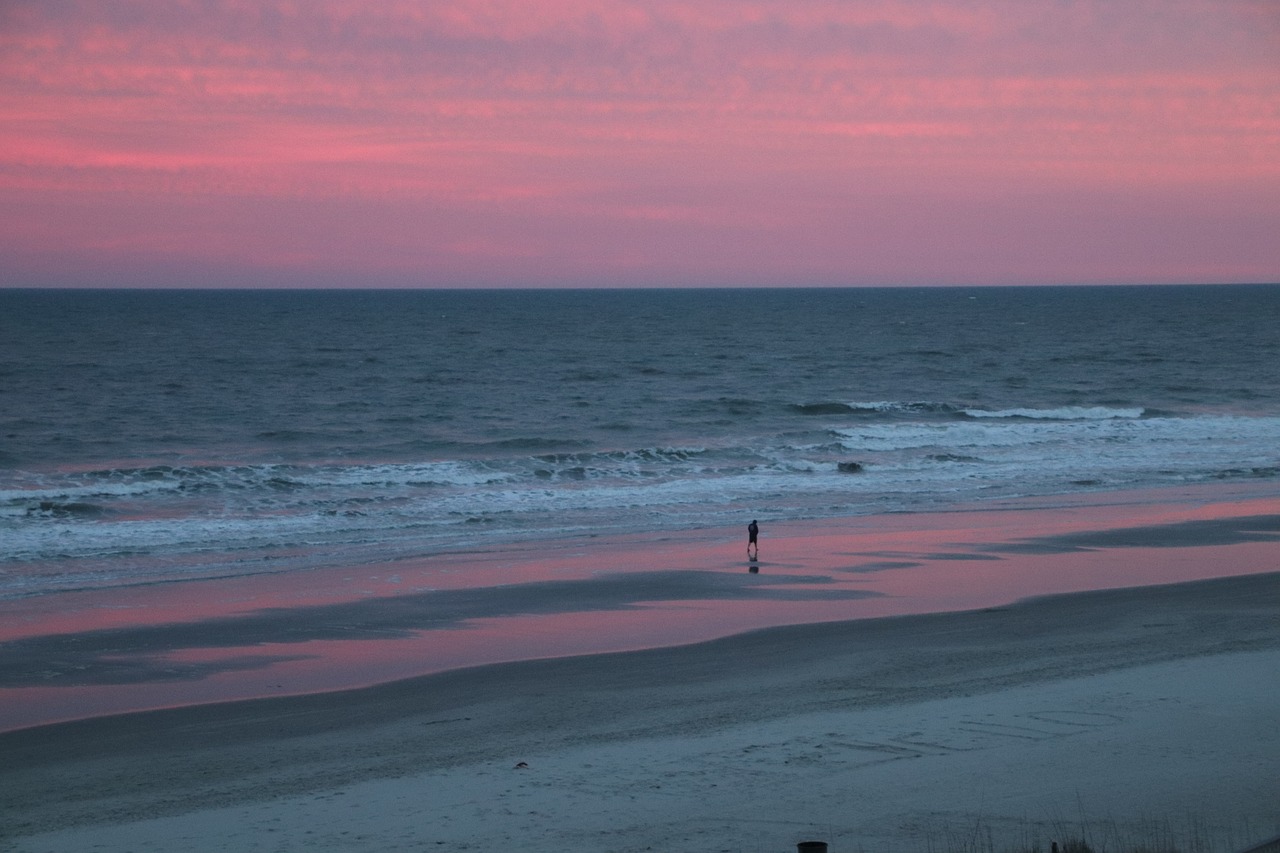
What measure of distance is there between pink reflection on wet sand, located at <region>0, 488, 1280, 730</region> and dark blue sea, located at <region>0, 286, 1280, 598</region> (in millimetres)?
1600

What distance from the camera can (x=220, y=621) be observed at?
16016mm

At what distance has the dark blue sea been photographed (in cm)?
2348

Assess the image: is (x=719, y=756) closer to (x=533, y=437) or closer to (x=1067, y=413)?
(x=533, y=437)

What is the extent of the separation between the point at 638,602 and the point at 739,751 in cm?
671

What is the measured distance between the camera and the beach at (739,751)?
8.88 metres

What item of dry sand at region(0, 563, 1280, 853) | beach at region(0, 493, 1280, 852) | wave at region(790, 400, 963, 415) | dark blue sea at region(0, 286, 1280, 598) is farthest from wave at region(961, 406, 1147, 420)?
dry sand at region(0, 563, 1280, 853)

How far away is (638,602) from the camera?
1722 centimetres

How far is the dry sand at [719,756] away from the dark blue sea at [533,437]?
26.4 ft

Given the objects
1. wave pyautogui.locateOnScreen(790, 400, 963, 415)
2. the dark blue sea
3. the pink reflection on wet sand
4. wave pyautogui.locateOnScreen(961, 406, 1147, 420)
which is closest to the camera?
the pink reflection on wet sand

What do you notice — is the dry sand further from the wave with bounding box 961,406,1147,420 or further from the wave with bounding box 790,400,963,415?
the wave with bounding box 790,400,963,415

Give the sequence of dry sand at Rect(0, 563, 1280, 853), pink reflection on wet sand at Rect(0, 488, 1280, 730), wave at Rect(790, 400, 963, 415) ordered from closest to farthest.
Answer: dry sand at Rect(0, 563, 1280, 853), pink reflection on wet sand at Rect(0, 488, 1280, 730), wave at Rect(790, 400, 963, 415)

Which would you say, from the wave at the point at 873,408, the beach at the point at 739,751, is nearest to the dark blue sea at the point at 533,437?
the wave at the point at 873,408

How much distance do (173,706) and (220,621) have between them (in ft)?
11.9

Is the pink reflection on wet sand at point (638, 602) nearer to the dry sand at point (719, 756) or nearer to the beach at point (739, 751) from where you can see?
the beach at point (739, 751)
